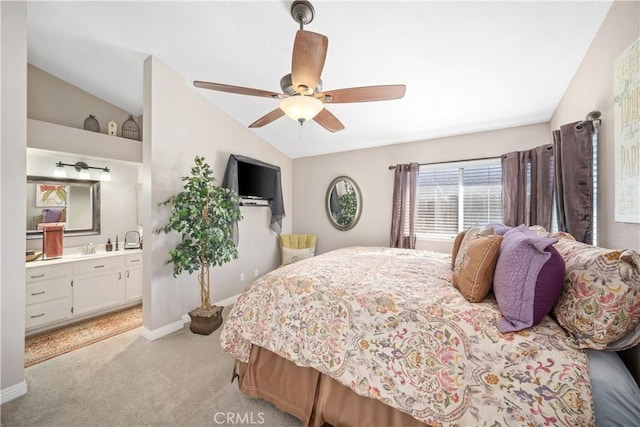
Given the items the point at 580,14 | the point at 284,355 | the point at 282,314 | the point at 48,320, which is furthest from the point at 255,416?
the point at 580,14

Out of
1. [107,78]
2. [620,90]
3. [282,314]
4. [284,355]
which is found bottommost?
[284,355]

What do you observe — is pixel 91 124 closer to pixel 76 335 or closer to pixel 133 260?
pixel 133 260

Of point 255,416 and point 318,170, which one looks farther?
point 318,170

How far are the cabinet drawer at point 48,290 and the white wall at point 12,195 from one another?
1.10 m

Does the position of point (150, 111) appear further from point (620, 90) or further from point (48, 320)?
point (620, 90)

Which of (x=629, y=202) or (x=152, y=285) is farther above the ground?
(x=629, y=202)

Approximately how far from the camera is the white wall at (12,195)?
1.60 meters

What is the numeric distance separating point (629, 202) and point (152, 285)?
357cm

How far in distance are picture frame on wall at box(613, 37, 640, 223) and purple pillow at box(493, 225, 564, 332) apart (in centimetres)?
50

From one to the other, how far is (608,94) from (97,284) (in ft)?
15.9

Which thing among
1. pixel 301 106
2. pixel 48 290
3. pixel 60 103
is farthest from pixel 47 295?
pixel 301 106

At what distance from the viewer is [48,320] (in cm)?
256

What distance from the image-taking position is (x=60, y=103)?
2.98 meters

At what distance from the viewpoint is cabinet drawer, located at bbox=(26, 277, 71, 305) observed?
8.04 feet
